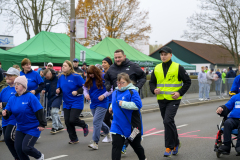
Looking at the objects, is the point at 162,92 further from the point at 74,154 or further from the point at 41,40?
the point at 41,40

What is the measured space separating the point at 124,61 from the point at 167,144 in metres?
1.79

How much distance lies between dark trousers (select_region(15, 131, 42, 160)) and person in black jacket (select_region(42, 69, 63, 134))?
394 centimetres

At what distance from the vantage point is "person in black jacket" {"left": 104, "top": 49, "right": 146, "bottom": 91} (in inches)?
247

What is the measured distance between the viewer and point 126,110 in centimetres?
496

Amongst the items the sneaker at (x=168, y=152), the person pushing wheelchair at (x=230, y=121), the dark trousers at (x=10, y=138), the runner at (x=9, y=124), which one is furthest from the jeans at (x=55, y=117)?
the person pushing wheelchair at (x=230, y=121)

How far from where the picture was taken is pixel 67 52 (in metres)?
17.6

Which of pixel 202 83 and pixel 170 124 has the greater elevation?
pixel 170 124

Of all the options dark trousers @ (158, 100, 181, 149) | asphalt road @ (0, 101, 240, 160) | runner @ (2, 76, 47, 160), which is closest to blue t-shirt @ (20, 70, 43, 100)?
asphalt road @ (0, 101, 240, 160)

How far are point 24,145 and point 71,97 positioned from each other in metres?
2.59

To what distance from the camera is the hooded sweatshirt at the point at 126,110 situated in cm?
488

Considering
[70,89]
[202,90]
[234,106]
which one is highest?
[70,89]

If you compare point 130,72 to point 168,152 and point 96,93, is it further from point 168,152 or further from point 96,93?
point 168,152

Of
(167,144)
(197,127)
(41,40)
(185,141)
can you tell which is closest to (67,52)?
(41,40)

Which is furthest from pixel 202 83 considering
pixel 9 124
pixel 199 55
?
pixel 199 55
